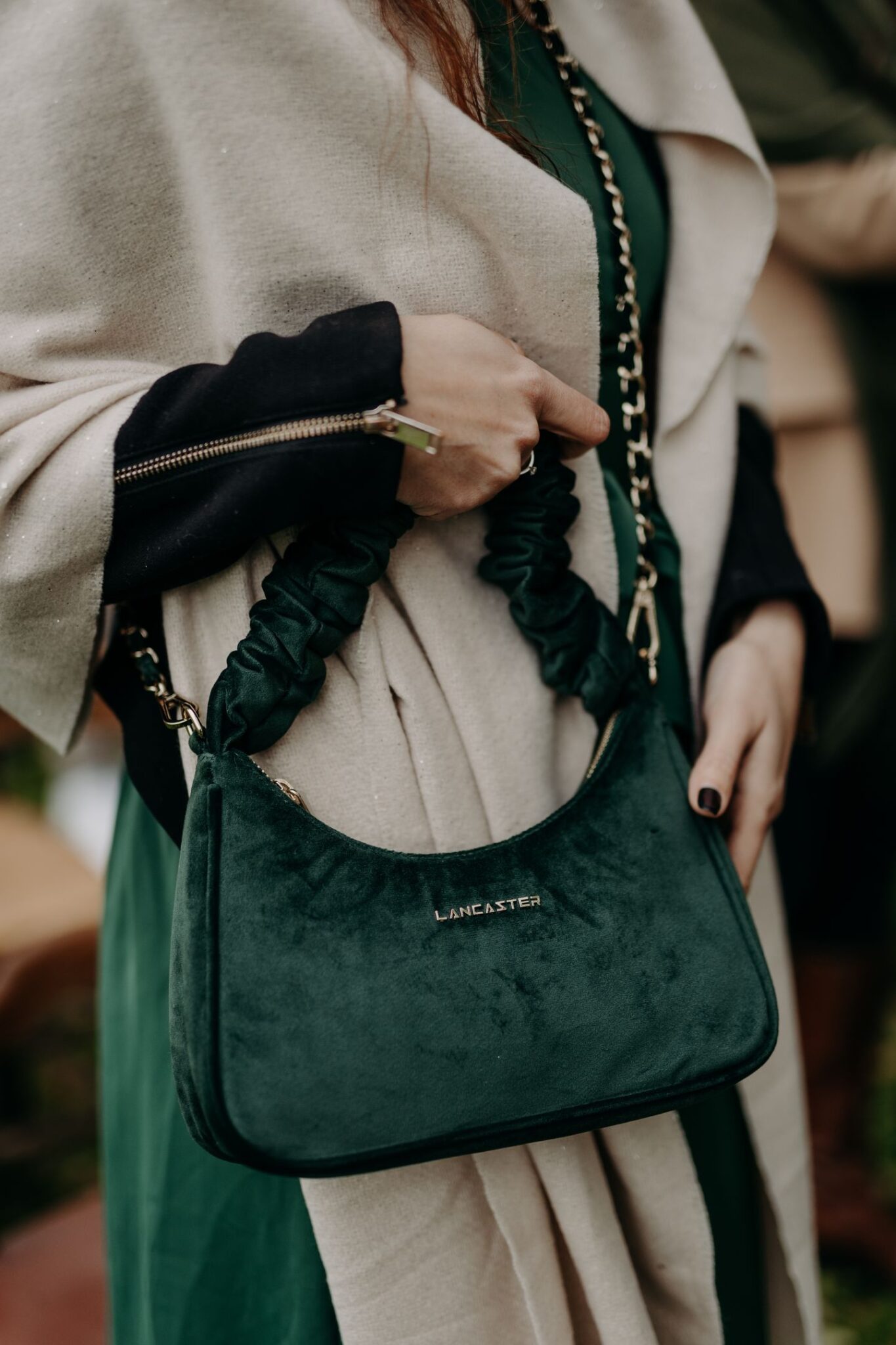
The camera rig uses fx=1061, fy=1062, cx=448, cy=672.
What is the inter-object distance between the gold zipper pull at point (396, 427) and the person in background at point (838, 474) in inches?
34.5

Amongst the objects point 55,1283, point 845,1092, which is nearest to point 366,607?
point 55,1283

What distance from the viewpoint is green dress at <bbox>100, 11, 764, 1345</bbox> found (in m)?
0.72

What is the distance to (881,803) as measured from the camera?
1.59m

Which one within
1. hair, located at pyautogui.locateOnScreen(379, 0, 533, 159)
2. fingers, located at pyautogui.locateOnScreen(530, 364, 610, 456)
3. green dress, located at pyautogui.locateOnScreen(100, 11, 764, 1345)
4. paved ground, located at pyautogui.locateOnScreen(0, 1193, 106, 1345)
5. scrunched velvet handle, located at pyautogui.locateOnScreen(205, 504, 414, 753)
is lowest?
paved ground, located at pyautogui.locateOnScreen(0, 1193, 106, 1345)

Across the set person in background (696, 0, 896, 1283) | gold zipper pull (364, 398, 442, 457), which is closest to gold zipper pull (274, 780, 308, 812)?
gold zipper pull (364, 398, 442, 457)

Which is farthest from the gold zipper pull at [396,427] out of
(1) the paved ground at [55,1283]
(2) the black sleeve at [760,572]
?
(1) the paved ground at [55,1283]

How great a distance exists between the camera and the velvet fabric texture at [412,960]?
56cm

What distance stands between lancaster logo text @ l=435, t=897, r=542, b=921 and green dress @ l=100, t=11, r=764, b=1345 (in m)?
0.24

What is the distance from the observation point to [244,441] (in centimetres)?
60

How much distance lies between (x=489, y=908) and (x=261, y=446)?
292 millimetres

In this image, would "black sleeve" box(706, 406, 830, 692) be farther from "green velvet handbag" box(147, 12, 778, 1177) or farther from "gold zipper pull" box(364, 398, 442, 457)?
"gold zipper pull" box(364, 398, 442, 457)

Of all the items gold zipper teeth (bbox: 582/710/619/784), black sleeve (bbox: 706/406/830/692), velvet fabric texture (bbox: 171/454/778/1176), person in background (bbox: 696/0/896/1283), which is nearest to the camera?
velvet fabric texture (bbox: 171/454/778/1176)

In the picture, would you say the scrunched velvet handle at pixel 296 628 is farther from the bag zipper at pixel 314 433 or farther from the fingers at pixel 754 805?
the fingers at pixel 754 805

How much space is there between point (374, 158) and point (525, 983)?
1.61ft
